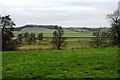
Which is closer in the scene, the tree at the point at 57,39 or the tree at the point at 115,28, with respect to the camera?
the tree at the point at 115,28

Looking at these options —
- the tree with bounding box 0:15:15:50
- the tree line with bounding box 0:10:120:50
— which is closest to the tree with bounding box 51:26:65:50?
the tree line with bounding box 0:10:120:50

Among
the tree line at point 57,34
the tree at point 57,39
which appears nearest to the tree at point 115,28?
the tree line at point 57,34

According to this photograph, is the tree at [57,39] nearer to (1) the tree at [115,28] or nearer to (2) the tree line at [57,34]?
(2) the tree line at [57,34]

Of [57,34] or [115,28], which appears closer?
[115,28]

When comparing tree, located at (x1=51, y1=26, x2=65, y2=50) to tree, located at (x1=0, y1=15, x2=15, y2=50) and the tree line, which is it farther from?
tree, located at (x1=0, y1=15, x2=15, y2=50)

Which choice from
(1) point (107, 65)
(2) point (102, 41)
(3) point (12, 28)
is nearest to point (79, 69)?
(1) point (107, 65)

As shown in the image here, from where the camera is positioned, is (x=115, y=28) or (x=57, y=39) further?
(x=57, y=39)

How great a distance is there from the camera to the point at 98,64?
2062 cm

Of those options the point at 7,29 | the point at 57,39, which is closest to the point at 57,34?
the point at 57,39

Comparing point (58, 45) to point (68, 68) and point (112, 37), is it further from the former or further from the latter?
point (68, 68)

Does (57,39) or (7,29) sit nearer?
(7,29)

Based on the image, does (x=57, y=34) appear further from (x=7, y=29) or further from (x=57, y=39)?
(x=7, y=29)

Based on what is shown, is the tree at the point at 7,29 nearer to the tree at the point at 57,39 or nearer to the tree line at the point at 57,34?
the tree line at the point at 57,34

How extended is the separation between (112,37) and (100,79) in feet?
167
